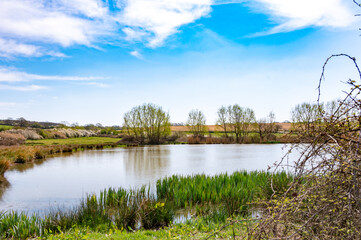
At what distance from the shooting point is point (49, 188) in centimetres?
1131

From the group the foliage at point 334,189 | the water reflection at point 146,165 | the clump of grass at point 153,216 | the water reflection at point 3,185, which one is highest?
the foliage at point 334,189

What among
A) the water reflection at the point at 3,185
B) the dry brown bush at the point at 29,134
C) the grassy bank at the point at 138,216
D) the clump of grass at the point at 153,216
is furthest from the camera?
the dry brown bush at the point at 29,134

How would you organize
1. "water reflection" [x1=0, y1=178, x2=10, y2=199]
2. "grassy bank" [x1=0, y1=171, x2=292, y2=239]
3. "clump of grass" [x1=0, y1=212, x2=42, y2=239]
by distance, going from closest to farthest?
"clump of grass" [x1=0, y1=212, x2=42, y2=239]
"grassy bank" [x1=0, y1=171, x2=292, y2=239]
"water reflection" [x1=0, y1=178, x2=10, y2=199]

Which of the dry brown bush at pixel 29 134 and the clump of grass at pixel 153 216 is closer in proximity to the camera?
the clump of grass at pixel 153 216

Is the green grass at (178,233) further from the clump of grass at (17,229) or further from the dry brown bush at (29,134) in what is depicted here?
the dry brown bush at (29,134)

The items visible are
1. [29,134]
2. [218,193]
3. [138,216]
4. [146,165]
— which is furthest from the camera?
[29,134]

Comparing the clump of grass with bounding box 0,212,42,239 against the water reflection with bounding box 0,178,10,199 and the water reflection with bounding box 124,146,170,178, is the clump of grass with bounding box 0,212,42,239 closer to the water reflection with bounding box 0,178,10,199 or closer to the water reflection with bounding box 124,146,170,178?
the water reflection with bounding box 0,178,10,199

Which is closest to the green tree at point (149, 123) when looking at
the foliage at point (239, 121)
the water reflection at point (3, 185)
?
the foliage at point (239, 121)

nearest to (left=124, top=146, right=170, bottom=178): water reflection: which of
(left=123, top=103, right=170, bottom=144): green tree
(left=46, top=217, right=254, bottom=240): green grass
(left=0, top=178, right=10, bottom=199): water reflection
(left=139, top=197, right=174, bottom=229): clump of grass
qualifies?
(left=0, top=178, right=10, bottom=199): water reflection

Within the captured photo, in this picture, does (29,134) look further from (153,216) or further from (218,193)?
(153,216)

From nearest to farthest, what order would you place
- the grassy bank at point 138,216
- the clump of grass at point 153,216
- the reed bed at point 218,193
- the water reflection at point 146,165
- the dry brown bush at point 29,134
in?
the grassy bank at point 138,216, the clump of grass at point 153,216, the reed bed at point 218,193, the water reflection at point 146,165, the dry brown bush at point 29,134

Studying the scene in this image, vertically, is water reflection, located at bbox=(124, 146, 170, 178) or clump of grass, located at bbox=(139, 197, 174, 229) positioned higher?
clump of grass, located at bbox=(139, 197, 174, 229)

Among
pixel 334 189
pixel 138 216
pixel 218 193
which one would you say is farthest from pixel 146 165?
pixel 334 189

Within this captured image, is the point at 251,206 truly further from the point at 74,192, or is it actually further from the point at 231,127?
the point at 231,127
